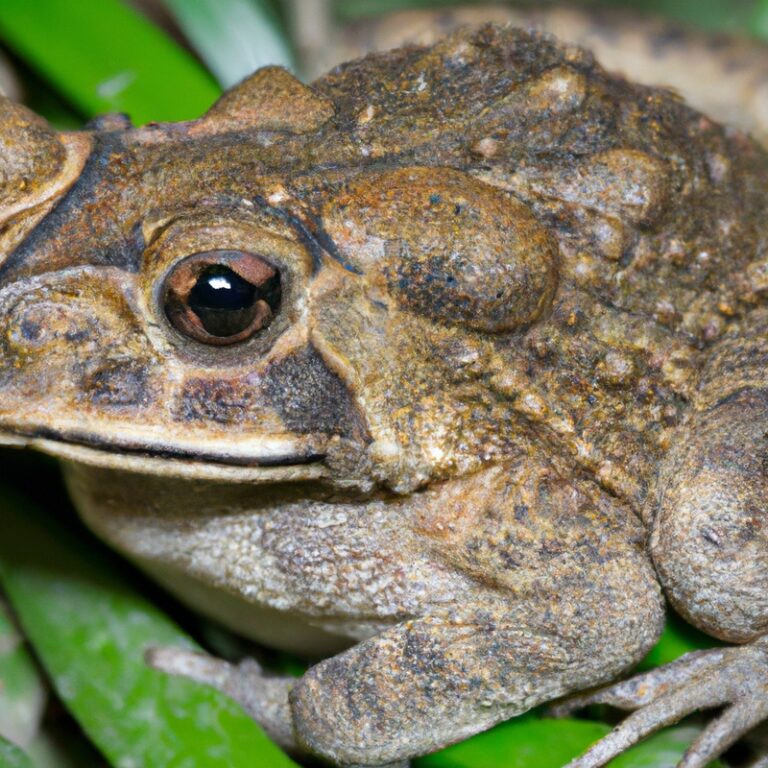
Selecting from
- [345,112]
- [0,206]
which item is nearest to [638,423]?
[345,112]

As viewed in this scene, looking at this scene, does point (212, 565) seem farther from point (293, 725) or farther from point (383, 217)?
point (383, 217)

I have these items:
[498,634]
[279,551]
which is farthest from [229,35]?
[498,634]

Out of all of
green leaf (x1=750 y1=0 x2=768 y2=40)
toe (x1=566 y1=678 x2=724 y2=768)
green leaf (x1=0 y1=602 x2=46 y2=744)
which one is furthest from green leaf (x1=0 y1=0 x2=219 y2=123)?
green leaf (x1=750 y1=0 x2=768 y2=40)

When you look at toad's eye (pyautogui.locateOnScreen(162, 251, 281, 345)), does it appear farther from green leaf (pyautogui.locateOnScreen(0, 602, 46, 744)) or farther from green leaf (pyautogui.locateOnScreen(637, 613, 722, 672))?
green leaf (pyautogui.locateOnScreen(637, 613, 722, 672))

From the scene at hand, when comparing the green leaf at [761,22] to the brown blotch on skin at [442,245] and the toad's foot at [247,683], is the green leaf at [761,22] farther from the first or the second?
the toad's foot at [247,683]

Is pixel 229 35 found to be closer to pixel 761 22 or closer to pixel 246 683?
pixel 246 683

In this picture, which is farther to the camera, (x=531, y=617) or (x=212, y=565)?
(x=212, y=565)

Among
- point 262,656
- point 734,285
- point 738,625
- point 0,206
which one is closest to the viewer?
point 0,206
